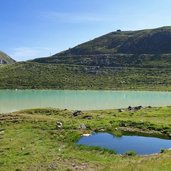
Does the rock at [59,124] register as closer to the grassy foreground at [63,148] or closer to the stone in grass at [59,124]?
the stone in grass at [59,124]

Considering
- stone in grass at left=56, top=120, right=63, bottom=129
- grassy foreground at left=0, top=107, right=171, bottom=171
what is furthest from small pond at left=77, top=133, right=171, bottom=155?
stone in grass at left=56, top=120, right=63, bottom=129

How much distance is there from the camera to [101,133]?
4662cm

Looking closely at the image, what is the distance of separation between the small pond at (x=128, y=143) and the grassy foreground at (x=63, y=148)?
181 centimetres

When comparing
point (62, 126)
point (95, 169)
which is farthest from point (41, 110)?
point (95, 169)

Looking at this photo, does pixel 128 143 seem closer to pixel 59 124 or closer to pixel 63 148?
pixel 63 148

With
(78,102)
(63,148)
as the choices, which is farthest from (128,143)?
(78,102)

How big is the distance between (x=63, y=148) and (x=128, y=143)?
25.7 ft

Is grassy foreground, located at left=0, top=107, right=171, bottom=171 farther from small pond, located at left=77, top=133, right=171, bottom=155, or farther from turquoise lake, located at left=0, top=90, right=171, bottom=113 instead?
turquoise lake, located at left=0, top=90, right=171, bottom=113

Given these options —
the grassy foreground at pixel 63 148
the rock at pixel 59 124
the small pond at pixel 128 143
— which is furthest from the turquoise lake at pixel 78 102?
the small pond at pixel 128 143

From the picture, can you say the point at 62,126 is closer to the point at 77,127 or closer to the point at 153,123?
the point at 77,127

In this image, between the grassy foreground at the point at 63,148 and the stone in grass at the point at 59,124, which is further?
the stone in grass at the point at 59,124

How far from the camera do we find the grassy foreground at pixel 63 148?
29.8 metres

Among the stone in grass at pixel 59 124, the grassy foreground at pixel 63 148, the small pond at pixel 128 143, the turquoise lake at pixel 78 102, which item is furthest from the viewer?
the turquoise lake at pixel 78 102

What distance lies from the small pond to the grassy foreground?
71.4 inches
